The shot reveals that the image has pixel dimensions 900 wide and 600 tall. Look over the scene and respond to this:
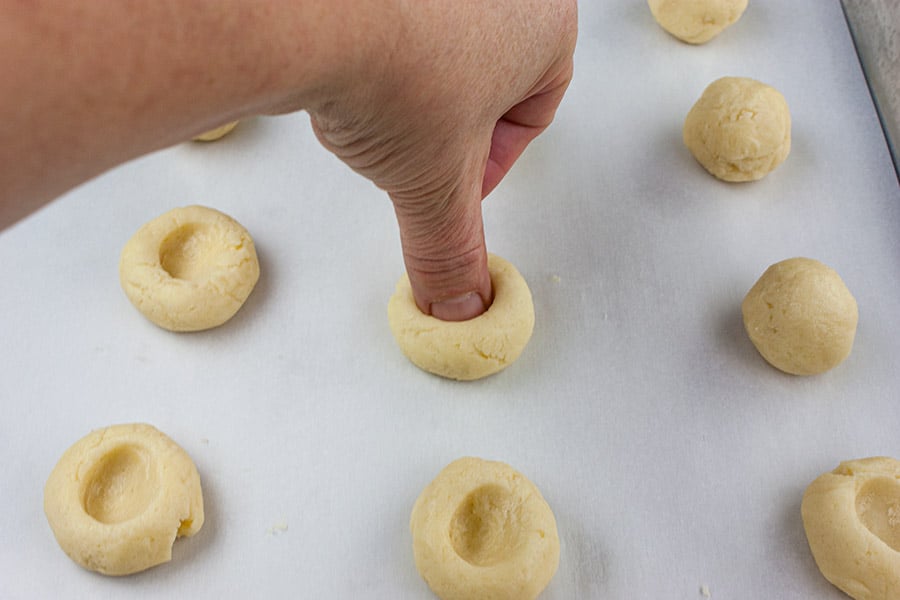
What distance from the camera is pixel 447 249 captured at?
55.1 inches

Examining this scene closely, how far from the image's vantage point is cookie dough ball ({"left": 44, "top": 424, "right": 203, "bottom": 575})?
1355 mm

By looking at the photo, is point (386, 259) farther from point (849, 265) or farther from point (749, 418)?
point (849, 265)

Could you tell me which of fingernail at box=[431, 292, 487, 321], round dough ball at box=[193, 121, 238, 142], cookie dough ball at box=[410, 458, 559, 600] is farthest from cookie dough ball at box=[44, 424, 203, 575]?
round dough ball at box=[193, 121, 238, 142]

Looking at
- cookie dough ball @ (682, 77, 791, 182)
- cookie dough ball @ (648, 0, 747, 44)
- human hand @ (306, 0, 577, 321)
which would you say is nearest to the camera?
human hand @ (306, 0, 577, 321)

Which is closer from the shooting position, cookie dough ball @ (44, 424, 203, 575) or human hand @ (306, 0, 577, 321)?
human hand @ (306, 0, 577, 321)

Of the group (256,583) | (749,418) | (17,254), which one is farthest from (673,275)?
(17,254)

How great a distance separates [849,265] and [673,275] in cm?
42

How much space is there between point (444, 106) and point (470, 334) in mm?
621

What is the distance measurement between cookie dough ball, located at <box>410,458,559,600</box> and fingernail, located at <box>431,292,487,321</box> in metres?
0.29

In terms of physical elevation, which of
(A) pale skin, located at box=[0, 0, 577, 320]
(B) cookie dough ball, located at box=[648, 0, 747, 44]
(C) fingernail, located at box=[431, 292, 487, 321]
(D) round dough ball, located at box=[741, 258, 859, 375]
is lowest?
(C) fingernail, located at box=[431, 292, 487, 321]

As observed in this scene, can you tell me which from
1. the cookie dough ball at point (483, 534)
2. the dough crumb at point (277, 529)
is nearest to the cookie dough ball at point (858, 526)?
the cookie dough ball at point (483, 534)

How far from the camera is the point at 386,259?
1779mm

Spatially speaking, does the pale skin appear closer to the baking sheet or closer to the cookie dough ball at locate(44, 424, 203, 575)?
the baking sheet

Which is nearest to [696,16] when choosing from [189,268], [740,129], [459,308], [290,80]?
[740,129]
